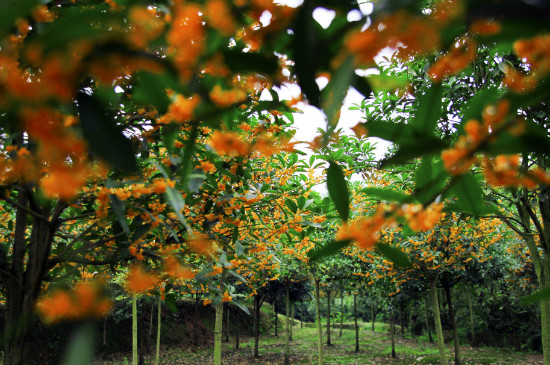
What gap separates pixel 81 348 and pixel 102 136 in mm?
263

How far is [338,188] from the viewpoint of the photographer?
2.02 feet

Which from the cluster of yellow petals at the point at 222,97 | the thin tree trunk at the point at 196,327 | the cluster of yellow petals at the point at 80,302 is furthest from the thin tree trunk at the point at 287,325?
the cluster of yellow petals at the point at 222,97

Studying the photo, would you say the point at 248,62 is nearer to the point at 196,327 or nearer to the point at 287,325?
the point at 287,325

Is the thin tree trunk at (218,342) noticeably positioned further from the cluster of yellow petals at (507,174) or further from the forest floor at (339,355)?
the cluster of yellow petals at (507,174)

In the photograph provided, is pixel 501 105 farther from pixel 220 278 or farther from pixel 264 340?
pixel 264 340

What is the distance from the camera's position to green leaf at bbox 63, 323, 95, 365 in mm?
443

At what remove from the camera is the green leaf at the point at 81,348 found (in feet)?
1.45

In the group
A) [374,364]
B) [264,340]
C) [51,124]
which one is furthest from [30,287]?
[264,340]

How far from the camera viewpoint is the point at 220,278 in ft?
9.00

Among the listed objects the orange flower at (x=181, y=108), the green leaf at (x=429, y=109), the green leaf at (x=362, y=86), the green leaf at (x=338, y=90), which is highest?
the green leaf at (x=362, y=86)

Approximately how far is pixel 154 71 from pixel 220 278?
245 cm

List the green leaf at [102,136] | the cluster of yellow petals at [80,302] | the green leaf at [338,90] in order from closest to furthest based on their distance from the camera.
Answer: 1. the green leaf at [338,90]
2. the green leaf at [102,136]
3. the cluster of yellow petals at [80,302]

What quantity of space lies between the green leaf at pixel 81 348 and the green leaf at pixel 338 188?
406 millimetres

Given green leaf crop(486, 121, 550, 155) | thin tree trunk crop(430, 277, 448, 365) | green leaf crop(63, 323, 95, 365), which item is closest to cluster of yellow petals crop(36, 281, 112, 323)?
green leaf crop(63, 323, 95, 365)
